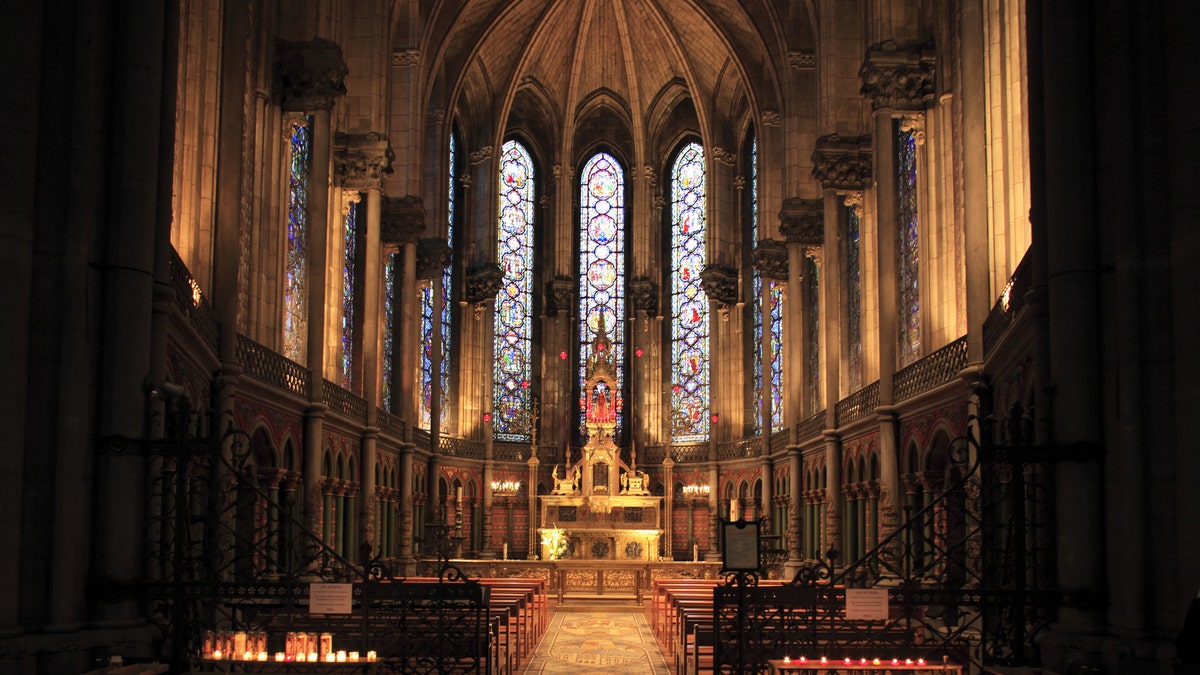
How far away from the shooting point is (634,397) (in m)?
49.7

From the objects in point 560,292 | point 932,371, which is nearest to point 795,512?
point 932,371

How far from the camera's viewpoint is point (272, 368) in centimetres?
2358

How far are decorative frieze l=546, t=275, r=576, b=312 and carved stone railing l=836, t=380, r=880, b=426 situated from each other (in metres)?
18.6

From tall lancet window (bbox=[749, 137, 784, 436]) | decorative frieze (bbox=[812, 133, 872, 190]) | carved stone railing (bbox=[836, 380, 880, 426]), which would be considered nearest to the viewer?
carved stone railing (bbox=[836, 380, 880, 426])

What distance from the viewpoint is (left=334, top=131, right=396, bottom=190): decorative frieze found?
3120 centimetres

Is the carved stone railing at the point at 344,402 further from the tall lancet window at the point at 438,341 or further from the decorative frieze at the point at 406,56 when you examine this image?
the decorative frieze at the point at 406,56

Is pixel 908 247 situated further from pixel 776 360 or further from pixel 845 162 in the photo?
pixel 776 360

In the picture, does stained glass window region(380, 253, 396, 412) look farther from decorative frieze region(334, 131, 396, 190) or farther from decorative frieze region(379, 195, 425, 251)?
Answer: decorative frieze region(334, 131, 396, 190)

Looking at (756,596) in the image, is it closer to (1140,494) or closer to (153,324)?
(1140,494)

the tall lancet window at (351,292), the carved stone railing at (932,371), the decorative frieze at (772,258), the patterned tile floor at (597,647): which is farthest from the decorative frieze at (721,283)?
the carved stone railing at (932,371)

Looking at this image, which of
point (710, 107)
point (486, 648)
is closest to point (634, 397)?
point (710, 107)

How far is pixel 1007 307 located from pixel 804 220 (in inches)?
768

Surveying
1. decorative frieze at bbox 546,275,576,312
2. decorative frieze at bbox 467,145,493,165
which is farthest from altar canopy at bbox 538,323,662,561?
decorative frieze at bbox 467,145,493,165

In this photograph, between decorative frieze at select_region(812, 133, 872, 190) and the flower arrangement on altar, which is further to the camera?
the flower arrangement on altar
